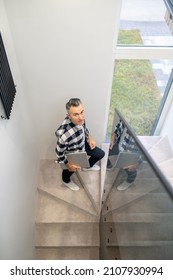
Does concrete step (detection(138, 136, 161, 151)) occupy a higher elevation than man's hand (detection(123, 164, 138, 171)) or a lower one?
lower

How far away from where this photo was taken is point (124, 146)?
1874mm

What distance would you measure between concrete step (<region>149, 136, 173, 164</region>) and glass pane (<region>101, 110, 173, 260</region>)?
1683 mm

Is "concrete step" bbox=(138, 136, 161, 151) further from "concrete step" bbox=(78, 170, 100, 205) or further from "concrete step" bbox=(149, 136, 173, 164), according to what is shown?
"concrete step" bbox=(78, 170, 100, 205)

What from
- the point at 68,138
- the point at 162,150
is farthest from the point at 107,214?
the point at 162,150

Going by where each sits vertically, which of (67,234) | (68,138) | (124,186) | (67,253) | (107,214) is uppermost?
(124,186)

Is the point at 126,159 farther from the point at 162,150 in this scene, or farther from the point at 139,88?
the point at 162,150

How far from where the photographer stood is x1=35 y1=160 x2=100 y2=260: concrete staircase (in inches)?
127

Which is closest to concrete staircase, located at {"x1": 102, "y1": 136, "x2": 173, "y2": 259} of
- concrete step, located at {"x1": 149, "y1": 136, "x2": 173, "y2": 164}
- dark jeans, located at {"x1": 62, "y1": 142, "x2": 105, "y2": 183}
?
dark jeans, located at {"x1": 62, "y1": 142, "x2": 105, "y2": 183}

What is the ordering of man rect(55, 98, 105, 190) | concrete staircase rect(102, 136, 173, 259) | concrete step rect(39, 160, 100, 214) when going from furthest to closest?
concrete step rect(39, 160, 100, 214), man rect(55, 98, 105, 190), concrete staircase rect(102, 136, 173, 259)

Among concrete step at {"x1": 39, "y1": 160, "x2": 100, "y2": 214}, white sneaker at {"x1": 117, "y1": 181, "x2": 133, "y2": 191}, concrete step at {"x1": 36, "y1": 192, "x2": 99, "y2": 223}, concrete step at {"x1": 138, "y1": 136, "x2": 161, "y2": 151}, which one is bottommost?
concrete step at {"x1": 36, "y1": 192, "x2": 99, "y2": 223}

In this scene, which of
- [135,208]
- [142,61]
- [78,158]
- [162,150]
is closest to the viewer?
[135,208]

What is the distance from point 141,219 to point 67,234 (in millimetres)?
2002
